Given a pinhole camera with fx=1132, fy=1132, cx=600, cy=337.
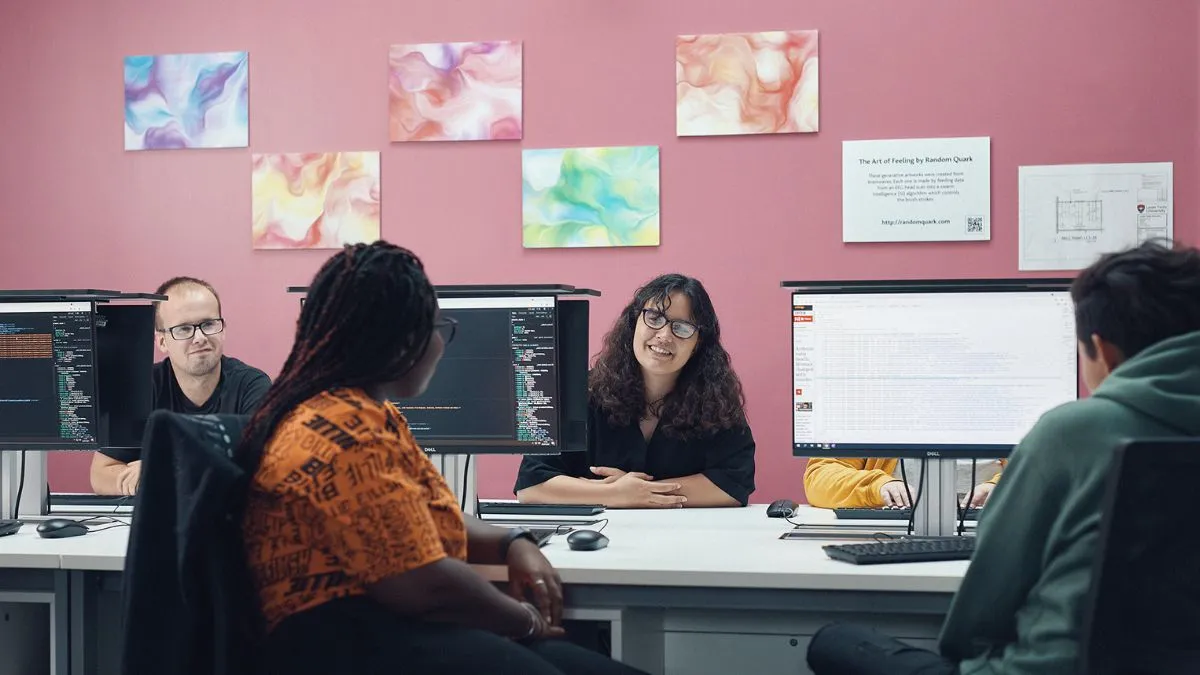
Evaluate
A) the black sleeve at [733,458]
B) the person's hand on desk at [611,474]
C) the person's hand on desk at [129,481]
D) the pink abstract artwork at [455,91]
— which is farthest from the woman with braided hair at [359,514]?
the pink abstract artwork at [455,91]

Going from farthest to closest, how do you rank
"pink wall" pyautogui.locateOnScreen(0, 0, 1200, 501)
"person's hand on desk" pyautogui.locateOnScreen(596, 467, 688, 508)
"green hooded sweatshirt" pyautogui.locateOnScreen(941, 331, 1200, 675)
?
"pink wall" pyautogui.locateOnScreen(0, 0, 1200, 501) < "person's hand on desk" pyautogui.locateOnScreen(596, 467, 688, 508) < "green hooded sweatshirt" pyautogui.locateOnScreen(941, 331, 1200, 675)

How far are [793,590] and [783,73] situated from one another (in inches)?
87.4

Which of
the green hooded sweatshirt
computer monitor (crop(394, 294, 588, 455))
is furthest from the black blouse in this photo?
the green hooded sweatshirt

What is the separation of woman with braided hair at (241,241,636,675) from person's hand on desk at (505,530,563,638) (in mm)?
129

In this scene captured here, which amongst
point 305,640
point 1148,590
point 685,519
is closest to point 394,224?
point 685,519

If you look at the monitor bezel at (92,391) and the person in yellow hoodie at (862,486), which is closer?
the monitor bezel at (92,391)

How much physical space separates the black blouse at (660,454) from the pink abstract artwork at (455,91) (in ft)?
4.35

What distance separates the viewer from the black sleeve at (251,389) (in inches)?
125

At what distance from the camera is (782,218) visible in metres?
3.69

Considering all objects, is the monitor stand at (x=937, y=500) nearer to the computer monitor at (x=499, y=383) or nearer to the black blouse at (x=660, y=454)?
the black blouse at (x=660, y=454)

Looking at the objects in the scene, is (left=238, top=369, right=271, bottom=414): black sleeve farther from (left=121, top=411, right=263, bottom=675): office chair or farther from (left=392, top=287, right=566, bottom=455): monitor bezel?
(left=121, top=411, right=263, bottom=675): office chair

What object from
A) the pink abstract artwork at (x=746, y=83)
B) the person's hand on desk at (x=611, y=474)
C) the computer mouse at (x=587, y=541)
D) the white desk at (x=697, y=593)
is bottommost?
the white desk at (x=697, y=593)

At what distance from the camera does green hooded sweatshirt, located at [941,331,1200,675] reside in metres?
1.44

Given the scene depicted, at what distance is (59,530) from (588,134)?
2139 mm
